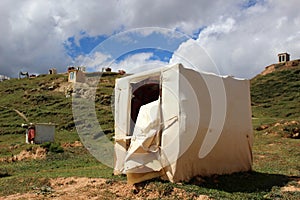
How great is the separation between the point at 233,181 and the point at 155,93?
4387mm

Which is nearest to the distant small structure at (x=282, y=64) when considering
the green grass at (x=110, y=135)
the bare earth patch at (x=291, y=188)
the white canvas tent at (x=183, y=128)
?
the green grass at (x=110, y=135)

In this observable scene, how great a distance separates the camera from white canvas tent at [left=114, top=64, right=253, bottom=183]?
9.25 metres

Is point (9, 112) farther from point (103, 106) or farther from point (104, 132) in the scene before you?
point (104, 132)

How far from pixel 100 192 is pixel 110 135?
749 inches

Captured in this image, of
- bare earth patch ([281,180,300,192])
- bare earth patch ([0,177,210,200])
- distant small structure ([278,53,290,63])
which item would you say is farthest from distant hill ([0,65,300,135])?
bare earth patch ([281,180,300,192])

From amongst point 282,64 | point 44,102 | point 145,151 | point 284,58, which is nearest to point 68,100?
point 44,102

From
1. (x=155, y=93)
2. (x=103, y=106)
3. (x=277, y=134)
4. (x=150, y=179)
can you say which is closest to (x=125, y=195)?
(x=150, y=179)

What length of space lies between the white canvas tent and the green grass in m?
0.45

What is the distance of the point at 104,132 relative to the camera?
97.2 ft

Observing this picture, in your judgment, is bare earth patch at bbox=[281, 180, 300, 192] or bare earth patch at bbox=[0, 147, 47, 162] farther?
bare earth patch at bbox=[0, 147, 47, 162]

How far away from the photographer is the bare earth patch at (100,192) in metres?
8.29

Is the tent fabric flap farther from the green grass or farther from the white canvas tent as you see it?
the green grass

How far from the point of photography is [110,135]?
27656 mm

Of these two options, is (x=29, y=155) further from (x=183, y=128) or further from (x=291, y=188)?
(x=291, y=188)
